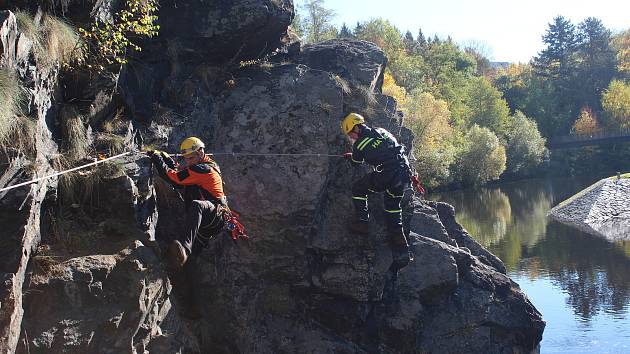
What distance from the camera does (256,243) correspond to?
923 centimetres

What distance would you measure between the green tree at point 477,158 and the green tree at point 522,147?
9242 mm

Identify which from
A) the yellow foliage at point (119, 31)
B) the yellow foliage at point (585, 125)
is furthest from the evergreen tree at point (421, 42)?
the yellow foliage at point (119, 31)

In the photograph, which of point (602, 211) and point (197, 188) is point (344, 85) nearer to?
point (197, 188)

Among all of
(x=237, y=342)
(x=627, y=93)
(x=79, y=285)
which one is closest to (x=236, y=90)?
(x=237, y=342)

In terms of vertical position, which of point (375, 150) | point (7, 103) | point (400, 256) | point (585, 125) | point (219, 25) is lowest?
point (400, 256)

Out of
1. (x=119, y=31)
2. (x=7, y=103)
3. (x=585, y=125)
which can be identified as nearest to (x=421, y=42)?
(x=585, y=125)

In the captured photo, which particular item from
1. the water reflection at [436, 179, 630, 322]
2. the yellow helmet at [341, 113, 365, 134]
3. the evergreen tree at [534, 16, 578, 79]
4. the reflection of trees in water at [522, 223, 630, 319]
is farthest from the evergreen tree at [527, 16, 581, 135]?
the yellow helmet at [341, 113, 365, 134]

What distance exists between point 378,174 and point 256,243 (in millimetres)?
2164

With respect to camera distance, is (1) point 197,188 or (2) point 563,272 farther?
(2) point 563,272

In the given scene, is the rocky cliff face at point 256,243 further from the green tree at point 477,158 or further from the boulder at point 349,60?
the green tree at point 477,158

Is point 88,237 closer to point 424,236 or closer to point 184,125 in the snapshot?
point 184,125

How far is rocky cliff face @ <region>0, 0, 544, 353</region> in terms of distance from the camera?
20.9 ft

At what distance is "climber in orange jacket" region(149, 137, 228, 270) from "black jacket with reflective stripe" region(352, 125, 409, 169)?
2474 millimetres

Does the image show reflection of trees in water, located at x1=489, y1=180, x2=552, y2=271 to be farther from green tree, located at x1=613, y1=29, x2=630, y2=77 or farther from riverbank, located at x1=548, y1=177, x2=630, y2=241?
green tree, located at x1=613, y1=29, x2=630, y2=77
